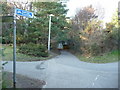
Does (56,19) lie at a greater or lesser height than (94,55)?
greater

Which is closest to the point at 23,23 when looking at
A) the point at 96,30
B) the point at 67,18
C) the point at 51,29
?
the point at 51,29

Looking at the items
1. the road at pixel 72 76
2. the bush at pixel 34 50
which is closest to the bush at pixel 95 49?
the bush at pixel 34 50

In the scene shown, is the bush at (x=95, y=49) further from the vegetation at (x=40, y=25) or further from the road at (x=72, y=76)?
the road at (x=72, y=76)

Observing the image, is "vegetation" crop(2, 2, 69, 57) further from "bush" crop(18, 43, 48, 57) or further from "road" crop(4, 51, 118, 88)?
"road" crop(4, 51, 118, 88)

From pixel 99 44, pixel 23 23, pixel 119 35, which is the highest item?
pixel 23 23

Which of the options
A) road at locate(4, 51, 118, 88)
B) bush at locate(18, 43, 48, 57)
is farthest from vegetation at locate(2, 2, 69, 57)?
road at locate(4, 51, 118, 88)

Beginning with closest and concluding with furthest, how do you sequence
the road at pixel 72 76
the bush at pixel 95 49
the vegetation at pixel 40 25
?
the road at pixel 72 76 < the bush at pixel 95 49 < the vegetation at pixel 40 25

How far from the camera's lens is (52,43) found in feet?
43.6

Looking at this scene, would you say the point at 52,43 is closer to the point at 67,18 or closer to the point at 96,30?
the point at 67,18

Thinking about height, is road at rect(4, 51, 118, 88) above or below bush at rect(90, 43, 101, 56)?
below

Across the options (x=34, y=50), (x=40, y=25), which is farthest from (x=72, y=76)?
(x=40, y=25)

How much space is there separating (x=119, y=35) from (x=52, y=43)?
20.5ft

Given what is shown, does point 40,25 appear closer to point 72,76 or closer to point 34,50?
point 34,50

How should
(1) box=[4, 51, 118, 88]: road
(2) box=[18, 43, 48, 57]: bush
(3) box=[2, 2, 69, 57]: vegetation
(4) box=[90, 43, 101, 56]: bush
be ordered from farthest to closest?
1. (3) box=[2, 2, 69, 57]: vegetation
2. (4) box=[90, 43, 101, 56]: bush
3. (2) box=[18, 43, 48, 57]: bush
4. (1) box=[4, 51, 118, 88]: road
